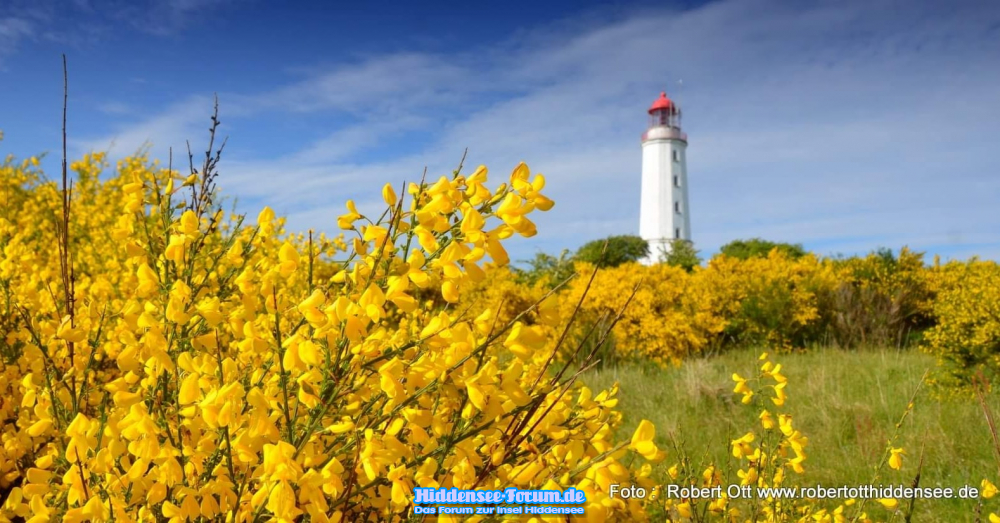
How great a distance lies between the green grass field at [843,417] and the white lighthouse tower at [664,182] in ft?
78.3

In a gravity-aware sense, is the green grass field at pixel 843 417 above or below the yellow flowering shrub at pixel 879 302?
below

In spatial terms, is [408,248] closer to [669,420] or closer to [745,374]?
[669,420]

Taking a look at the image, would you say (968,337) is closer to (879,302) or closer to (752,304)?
(752,304)

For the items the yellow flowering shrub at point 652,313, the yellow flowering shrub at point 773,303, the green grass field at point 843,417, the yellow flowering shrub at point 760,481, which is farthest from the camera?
the yellow flowering shrub at point 773,303

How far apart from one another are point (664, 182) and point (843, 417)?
2788 centimetres

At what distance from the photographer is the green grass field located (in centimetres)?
404

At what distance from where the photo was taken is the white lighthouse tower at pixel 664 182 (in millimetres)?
30922

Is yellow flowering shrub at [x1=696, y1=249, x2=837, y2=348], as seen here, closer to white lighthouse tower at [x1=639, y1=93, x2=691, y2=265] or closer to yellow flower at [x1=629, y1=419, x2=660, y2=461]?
yellow flower at [x1=629, y1=419, x2=660, y2=461]

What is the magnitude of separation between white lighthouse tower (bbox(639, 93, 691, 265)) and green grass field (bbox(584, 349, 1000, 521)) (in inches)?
940

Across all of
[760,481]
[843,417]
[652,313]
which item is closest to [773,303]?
[652,313]

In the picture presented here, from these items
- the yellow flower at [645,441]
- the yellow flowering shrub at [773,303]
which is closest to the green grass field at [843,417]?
the yellow flowering shrub at [773,303]

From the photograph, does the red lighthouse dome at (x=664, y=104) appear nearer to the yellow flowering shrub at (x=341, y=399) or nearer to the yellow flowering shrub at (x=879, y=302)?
the yellow flowering shrub at (x=879, y=302)

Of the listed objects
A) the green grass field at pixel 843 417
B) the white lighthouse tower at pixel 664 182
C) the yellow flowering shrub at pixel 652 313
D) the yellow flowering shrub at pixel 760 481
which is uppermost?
the white lighthouse tower at pixel 664 182

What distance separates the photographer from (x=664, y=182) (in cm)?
3191
